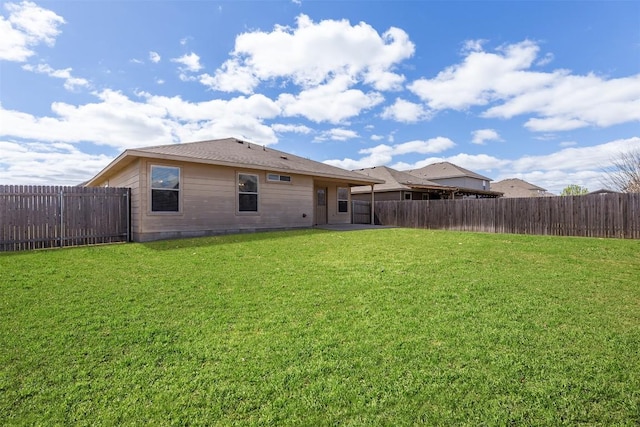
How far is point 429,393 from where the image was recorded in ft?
6.77

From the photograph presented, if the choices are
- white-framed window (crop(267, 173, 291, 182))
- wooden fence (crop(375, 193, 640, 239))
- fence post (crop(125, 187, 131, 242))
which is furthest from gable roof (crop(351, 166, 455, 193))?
fence post (crop(125, 187, 131, 242))

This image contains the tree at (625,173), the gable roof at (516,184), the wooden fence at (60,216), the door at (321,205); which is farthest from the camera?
the gable roof at (516,184)

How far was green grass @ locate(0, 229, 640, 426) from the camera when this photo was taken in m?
1.93

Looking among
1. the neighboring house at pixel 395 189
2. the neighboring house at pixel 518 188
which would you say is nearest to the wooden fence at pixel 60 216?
the neighboring house at pixel 395 189

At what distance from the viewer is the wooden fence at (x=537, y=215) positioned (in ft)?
35.2

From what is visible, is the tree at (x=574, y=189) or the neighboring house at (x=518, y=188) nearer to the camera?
the tree at (x=574, y=189)

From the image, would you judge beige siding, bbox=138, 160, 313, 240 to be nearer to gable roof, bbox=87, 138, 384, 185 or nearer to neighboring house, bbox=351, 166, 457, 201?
gable roof, bbox=87, 138, 384, 185

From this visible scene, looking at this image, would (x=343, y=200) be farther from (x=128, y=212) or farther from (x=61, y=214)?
(x=61, y=214)

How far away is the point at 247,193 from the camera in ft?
38.3

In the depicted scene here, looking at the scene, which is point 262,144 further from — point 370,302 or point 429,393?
point 429,393

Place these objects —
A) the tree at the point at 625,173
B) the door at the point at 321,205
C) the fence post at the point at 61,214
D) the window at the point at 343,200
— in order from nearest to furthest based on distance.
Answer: the fence post at the point at 61,214 → the door at the point at 321,205 → the window at the point at 343,200 → the tree at the point at 625,173

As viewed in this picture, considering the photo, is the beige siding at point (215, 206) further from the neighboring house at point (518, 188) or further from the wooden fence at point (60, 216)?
the neighboring house at point (518, 188)

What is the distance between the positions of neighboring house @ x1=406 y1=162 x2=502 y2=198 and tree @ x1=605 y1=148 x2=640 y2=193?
890cm

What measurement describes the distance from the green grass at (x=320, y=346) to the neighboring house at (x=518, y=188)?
40.5 m
